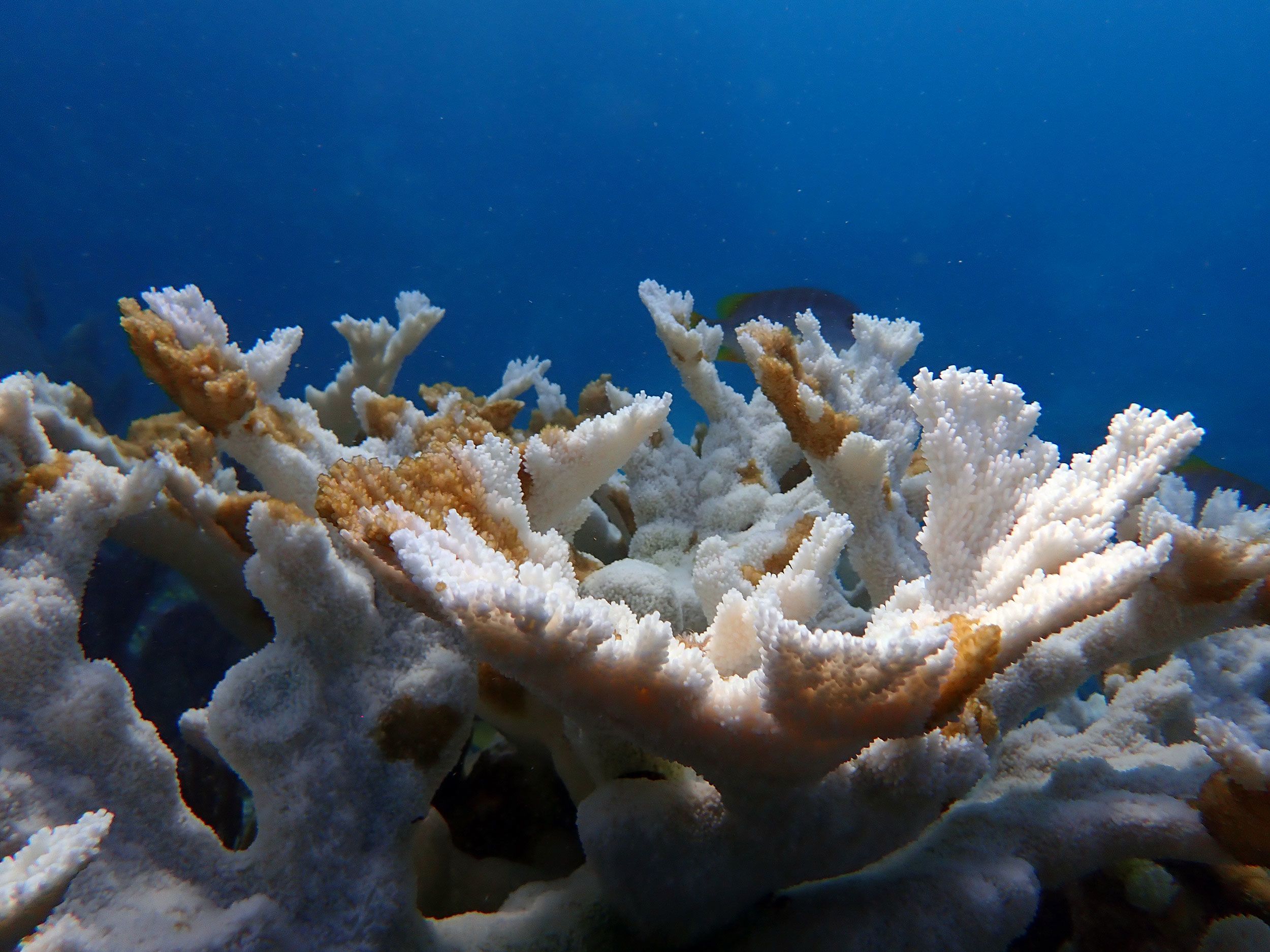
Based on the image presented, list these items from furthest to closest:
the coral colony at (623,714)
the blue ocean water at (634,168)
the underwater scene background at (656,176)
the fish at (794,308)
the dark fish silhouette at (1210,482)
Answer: the blue ocean water at (634,168)
the underwater scene background at (656,176)
the fish at (794,308)
the dark fish silhouette at (1210,482)
the coral colony at (623,714)

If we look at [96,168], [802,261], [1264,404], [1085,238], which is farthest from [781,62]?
[96,168]

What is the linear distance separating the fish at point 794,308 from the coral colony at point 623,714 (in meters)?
2.98

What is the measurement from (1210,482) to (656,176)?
124 feet

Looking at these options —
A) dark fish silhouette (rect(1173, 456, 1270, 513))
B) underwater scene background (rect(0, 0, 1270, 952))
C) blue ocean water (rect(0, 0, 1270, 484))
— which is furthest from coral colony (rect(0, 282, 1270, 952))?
blue ocean water (rect(0, 0, 1270, 484))

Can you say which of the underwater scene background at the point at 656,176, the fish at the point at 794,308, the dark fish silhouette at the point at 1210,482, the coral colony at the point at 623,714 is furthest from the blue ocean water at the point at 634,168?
the coral colony at the point at 623,714

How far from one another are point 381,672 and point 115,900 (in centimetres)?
51

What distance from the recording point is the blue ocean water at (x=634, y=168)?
28391 mm

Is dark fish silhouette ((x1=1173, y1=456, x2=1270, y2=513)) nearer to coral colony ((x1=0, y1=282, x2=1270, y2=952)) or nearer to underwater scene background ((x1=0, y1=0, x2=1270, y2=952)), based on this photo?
coral colony ((x1=0, y1=282, x2=1270, y2=952))

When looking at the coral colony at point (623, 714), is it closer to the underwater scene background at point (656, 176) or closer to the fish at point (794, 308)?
the fish at point (794, 308)

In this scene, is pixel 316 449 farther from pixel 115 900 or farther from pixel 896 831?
pixel 896 831

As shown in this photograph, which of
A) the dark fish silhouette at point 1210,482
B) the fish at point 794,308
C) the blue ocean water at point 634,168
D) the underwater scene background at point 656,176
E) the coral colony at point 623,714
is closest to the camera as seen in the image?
the coral colony at point 623,714

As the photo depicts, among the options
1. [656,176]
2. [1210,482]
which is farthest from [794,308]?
[656,176]

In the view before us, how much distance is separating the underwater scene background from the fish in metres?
19.8

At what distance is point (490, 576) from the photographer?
89 cm
